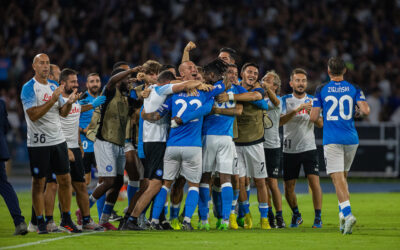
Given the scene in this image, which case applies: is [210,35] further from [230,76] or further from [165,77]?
[165,77]

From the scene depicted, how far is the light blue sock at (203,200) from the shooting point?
1070 cm

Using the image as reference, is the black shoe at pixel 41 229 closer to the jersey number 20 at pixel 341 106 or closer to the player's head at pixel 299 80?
the jersey number 20 at pixel 341 106

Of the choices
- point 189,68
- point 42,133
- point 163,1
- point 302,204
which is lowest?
point 302,204

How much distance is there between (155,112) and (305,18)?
16690 mm

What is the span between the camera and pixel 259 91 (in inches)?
441

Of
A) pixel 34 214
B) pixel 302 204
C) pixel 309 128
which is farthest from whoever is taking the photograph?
pixel 302 204

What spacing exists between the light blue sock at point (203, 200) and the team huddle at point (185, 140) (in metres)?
0.02

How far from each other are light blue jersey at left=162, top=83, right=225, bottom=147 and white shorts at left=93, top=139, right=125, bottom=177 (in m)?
1.13

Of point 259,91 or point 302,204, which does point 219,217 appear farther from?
point 302,204

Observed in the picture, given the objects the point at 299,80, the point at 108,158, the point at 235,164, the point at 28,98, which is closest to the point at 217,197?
the point at 235,164

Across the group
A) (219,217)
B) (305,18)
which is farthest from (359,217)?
(305,18)

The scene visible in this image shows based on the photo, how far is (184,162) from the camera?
10438mm

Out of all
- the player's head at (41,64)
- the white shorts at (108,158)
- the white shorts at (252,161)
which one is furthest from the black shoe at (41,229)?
the white shorts at (252,161)

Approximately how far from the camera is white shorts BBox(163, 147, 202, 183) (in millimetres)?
10367
